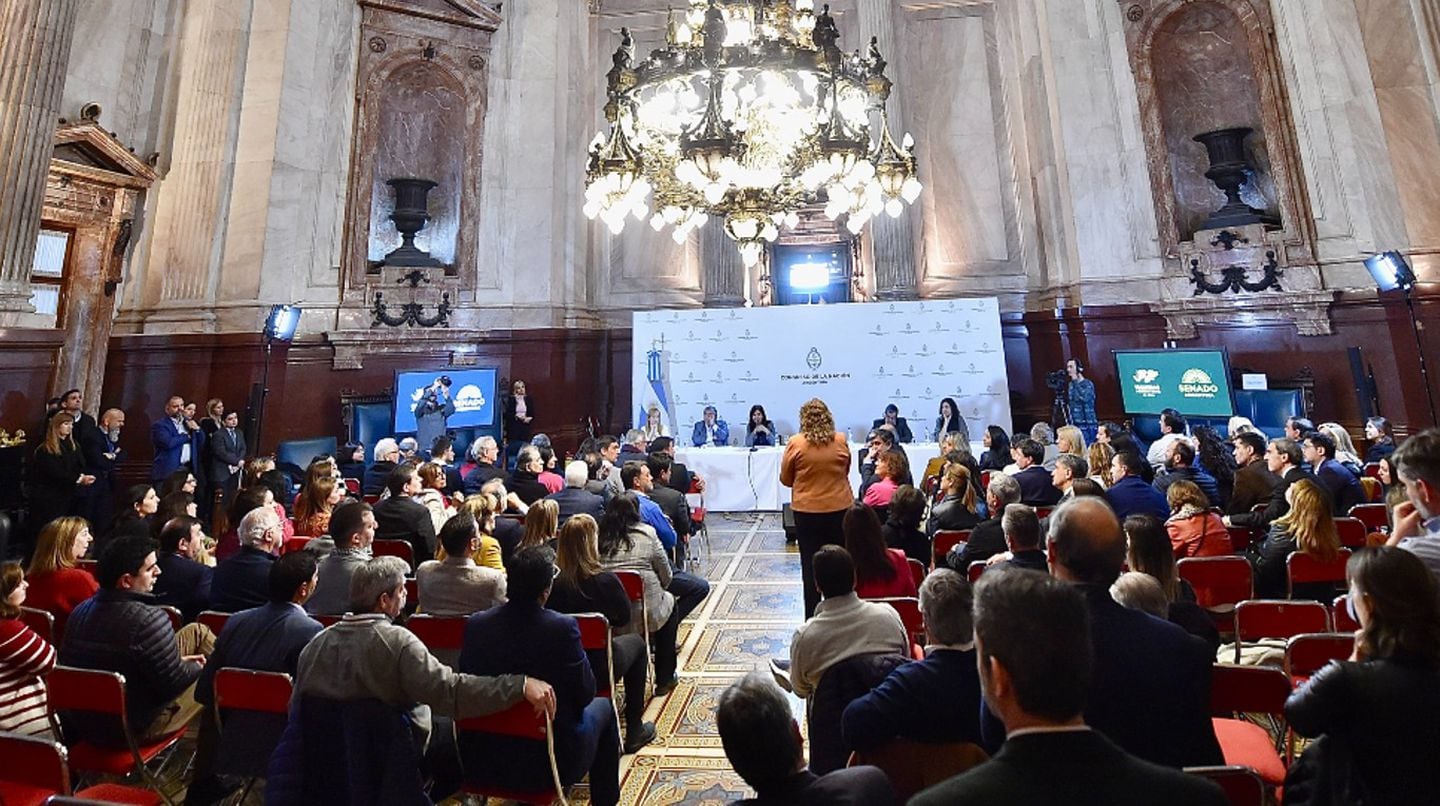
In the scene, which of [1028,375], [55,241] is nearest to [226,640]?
[55,241]

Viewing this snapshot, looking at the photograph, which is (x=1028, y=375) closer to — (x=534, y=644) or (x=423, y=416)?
(x=423, y=416)

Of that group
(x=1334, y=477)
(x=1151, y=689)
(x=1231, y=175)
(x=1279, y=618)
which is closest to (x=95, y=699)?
(x=1151, y=689)

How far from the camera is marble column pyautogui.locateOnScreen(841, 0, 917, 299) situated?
10727 millimetres

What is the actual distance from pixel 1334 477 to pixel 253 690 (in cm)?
585

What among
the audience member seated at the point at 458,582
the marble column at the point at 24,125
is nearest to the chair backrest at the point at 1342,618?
the audience member seated at the point at 458,582

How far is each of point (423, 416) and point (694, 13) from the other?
5.66 meters

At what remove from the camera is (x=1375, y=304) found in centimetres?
772

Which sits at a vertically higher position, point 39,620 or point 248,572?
point 248,572

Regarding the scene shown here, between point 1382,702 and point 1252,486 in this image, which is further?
point 1252,486

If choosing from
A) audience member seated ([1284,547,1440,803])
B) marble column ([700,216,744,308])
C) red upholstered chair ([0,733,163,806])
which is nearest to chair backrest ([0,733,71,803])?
red upholstered chair ([0,733,163,806])

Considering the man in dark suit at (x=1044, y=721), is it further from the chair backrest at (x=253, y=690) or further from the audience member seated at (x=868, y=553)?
the chair backrest at (x=253, y=690)

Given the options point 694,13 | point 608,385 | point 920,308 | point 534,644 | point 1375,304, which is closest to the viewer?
point 534,644

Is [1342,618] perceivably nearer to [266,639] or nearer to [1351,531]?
[1351,531]

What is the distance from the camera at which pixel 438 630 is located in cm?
277
